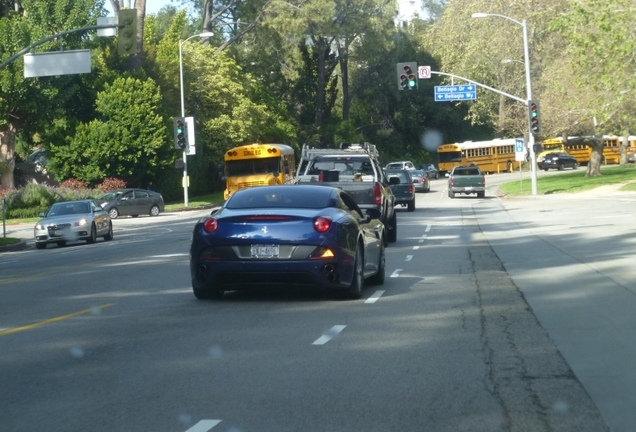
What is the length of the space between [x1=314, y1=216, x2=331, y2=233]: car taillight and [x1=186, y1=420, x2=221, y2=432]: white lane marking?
5872mm

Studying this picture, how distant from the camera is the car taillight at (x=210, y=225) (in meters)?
12.8

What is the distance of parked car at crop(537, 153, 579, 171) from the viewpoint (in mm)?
91125

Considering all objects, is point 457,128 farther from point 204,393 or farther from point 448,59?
point 204,393

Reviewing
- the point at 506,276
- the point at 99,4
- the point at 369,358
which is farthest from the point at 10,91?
the point at 369,358

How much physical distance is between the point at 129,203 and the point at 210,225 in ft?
123

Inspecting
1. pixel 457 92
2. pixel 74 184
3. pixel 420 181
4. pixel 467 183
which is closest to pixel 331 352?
pixel 467 183

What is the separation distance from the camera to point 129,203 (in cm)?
4953

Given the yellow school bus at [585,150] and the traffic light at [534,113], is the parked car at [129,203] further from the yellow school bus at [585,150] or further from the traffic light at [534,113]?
the yellow school bus at [585,150]

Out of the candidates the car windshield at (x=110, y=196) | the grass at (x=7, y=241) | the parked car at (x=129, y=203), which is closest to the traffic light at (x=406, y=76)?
the parked car at (x=129, y=203)

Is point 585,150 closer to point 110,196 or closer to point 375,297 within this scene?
point 110,196

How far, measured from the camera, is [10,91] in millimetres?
50406

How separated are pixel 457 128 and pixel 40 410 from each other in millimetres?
95381

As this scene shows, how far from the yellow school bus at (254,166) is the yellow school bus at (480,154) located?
44.6 m

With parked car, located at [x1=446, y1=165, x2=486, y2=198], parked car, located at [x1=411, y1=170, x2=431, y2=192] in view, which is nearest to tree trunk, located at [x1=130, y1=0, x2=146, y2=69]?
parked car, located at [x1=411, y1=170, x2=431, y2=192]
